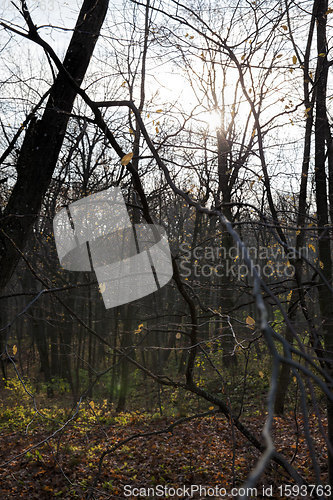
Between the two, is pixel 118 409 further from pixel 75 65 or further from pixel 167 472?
pixel 75 65

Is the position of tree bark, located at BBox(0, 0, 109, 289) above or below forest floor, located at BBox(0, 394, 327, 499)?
above

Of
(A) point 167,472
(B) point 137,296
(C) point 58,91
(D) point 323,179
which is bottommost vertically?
(A) point 167,472

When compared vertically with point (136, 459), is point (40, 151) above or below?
above

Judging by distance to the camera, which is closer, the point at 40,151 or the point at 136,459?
the point at 40,151

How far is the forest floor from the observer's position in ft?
19.2

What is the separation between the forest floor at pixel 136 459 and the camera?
5.85m

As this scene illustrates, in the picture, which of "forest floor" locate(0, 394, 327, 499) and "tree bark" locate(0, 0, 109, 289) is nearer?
"tree bark" locate(0, 0, 109, 289)

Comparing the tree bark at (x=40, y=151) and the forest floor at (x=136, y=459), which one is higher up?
the tree bark at (x=40, y=151)

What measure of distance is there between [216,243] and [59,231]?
17.0 ft

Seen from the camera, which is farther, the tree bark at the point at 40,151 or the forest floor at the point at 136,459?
the forest floor at the point at 136,459

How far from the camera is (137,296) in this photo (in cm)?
1184

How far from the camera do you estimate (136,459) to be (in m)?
7.21

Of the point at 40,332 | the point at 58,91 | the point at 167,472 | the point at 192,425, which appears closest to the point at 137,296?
the point at 192,425

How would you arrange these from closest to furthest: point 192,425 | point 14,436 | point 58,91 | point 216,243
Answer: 1. point 58,91
2. point 14,436
3. point 192,425
4. point 216,243
